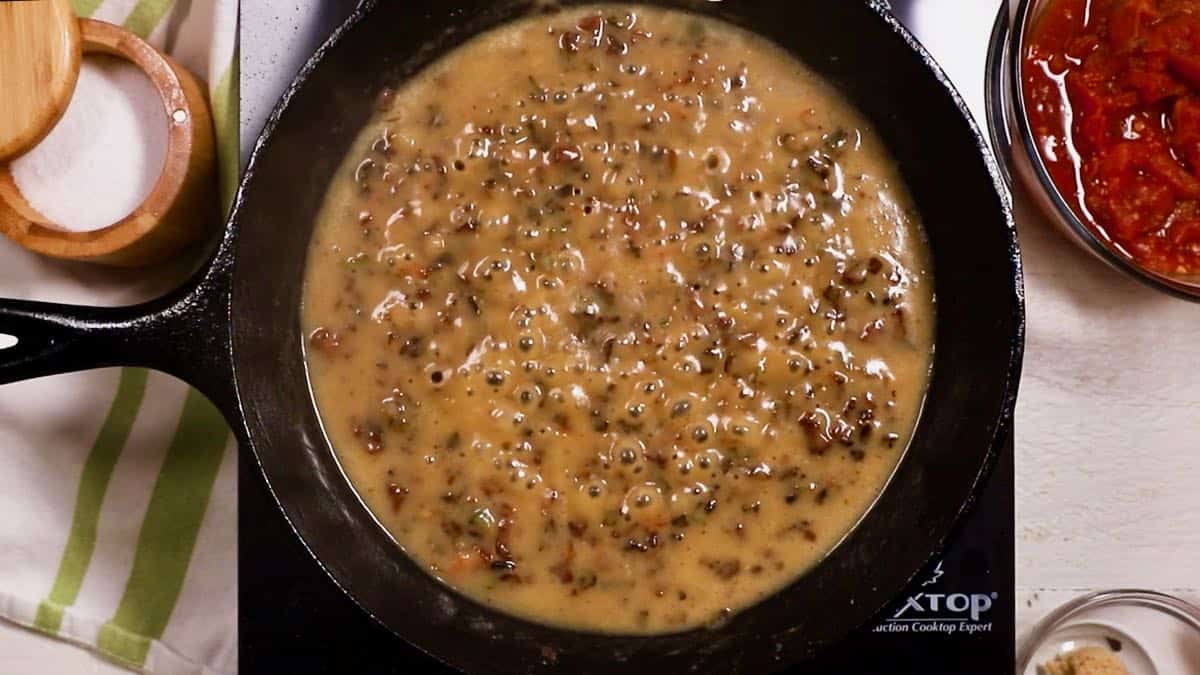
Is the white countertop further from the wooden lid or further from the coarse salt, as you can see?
the wooden lid

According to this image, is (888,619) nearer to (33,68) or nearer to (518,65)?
(518,65)

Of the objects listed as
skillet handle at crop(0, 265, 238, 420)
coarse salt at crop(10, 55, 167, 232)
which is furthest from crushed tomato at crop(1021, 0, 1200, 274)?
A: coarse salt at crop(10, 55, 167, 232)

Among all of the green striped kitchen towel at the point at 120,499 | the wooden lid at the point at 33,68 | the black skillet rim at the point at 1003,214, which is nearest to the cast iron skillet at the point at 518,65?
the black skillet rim at the point at 1003,214

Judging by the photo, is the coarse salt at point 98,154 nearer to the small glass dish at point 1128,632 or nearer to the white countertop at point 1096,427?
the white countertop at point 1096,427

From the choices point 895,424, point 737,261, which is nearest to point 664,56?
point 737,261

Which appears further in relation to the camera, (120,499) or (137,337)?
(120,499)

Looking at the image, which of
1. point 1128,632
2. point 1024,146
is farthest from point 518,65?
point 1128,632

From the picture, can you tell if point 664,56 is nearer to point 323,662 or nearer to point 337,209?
point 337,209
